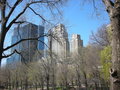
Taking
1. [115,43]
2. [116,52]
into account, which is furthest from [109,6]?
[116,52]

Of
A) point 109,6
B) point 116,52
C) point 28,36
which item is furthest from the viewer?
point 28,36

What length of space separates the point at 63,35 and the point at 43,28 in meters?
1.44

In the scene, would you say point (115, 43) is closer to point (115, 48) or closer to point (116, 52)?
point (115, 48)

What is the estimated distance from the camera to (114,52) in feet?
16.2

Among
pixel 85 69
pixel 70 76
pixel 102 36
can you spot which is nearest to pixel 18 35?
pixel 102 36

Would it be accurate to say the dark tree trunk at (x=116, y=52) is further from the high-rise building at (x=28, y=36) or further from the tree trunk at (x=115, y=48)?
the high-rise building at (x=28, y=36)

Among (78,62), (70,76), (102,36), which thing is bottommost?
(70,76)

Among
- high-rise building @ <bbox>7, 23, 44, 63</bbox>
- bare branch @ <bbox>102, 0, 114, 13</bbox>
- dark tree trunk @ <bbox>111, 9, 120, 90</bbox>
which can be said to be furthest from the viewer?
high-rise building @ <bbox>7, 23, 44, 63</bbox>

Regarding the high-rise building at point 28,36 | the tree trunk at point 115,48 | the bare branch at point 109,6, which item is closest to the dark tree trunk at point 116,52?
the tree trunk at point 115,48

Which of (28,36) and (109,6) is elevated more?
(28,36)

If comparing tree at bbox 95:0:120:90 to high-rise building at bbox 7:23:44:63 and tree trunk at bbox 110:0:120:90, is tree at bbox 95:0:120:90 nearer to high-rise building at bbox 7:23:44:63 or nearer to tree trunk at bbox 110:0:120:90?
tree trunk at bbox 110:0:120:90

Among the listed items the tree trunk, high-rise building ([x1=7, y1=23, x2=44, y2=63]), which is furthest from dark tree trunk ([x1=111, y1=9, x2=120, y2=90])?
high-rise building ([x1=7, y1=23, x2=44, y2=63])

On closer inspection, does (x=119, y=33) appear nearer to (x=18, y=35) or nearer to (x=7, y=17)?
(x=7, y=17)

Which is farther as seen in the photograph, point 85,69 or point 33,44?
point 85,69
